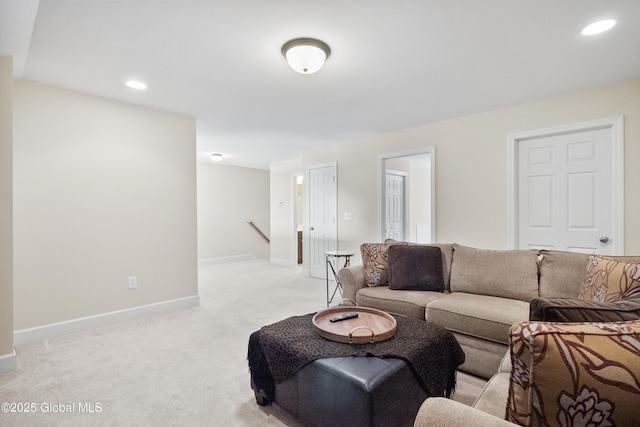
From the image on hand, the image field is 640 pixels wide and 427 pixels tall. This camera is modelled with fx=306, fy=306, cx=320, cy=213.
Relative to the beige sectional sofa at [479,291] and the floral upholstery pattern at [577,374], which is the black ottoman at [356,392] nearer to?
the floral upholstery pattern at [577,374]

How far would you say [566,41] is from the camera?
2.12 metres

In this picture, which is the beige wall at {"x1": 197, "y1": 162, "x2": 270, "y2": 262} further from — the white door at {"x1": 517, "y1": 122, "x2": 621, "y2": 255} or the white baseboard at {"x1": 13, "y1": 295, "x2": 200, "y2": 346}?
the white door at {"x1": 517, "y1": 122, "x2": 621, "y2": 255}

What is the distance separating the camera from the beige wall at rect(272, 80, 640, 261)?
9.14ft

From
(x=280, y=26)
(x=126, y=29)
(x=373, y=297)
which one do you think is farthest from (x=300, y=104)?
(x=373, y=297)

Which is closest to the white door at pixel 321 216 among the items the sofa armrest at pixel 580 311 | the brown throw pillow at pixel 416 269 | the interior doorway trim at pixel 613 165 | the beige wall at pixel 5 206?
the brown throw pillow at pixel 416 269

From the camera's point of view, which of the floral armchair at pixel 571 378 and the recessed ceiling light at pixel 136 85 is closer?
the floral armchair at pixel 571 378

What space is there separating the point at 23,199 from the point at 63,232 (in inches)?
16.1

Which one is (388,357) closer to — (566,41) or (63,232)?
(566,41)

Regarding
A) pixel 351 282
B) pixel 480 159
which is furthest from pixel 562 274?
pixel 480 159

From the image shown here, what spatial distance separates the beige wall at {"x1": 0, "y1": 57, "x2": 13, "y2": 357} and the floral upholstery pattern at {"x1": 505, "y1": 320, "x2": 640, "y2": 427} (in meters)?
3.07

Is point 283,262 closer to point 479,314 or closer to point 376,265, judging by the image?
point 376,265

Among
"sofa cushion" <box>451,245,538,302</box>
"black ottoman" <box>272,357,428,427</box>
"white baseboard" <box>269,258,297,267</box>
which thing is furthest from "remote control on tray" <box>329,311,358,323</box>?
"white baseboard" <box>269,258,297,267</box>

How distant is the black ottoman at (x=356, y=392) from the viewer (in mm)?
1289

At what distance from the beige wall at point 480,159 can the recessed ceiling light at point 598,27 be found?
124cm
